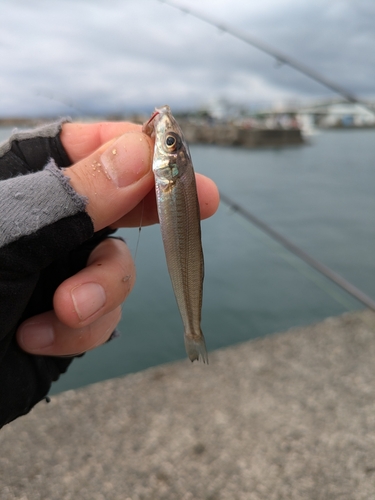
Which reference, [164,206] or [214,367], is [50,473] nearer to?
[214,367]

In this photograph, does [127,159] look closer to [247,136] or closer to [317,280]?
[317,280]

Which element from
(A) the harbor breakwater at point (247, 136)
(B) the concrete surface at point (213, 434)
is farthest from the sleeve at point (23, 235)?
(A) the harbor breakwater at point (247, 136)

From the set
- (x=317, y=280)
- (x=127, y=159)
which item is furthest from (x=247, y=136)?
(x=127, y=159)

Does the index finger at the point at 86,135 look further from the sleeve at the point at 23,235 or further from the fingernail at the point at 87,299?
the fingernail at the point at 87,299

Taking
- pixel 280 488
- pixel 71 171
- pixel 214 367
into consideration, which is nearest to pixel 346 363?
pixel 214 367

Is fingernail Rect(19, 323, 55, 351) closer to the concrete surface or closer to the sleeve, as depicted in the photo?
the sleeve
